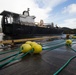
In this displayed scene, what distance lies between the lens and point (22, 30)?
17.2m

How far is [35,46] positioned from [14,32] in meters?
13.2

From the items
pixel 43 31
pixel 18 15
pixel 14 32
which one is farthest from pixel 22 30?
pixel 43 31

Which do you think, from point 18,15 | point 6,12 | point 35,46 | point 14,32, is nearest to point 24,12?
point 18,15

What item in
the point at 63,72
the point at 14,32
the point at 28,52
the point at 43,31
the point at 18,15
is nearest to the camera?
the point at 63,72

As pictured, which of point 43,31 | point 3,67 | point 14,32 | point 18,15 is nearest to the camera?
point 3,67

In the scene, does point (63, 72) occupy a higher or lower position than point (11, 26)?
lower

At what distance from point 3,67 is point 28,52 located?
1269 mm

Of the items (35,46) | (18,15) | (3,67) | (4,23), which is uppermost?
(18,15)

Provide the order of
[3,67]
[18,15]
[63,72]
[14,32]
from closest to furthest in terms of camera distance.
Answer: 1. [63,72]
2. [3,67]
3. [14,32]
4. [18,15]

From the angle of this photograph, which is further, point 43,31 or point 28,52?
point 43,31

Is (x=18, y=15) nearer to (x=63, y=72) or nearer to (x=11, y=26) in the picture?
(x=11, y=26)

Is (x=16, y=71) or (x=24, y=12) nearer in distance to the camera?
(x=16, y=71)

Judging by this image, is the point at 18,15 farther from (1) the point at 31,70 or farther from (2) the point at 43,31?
(1) the point at 31,70

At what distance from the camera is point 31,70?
2668 millimetres
